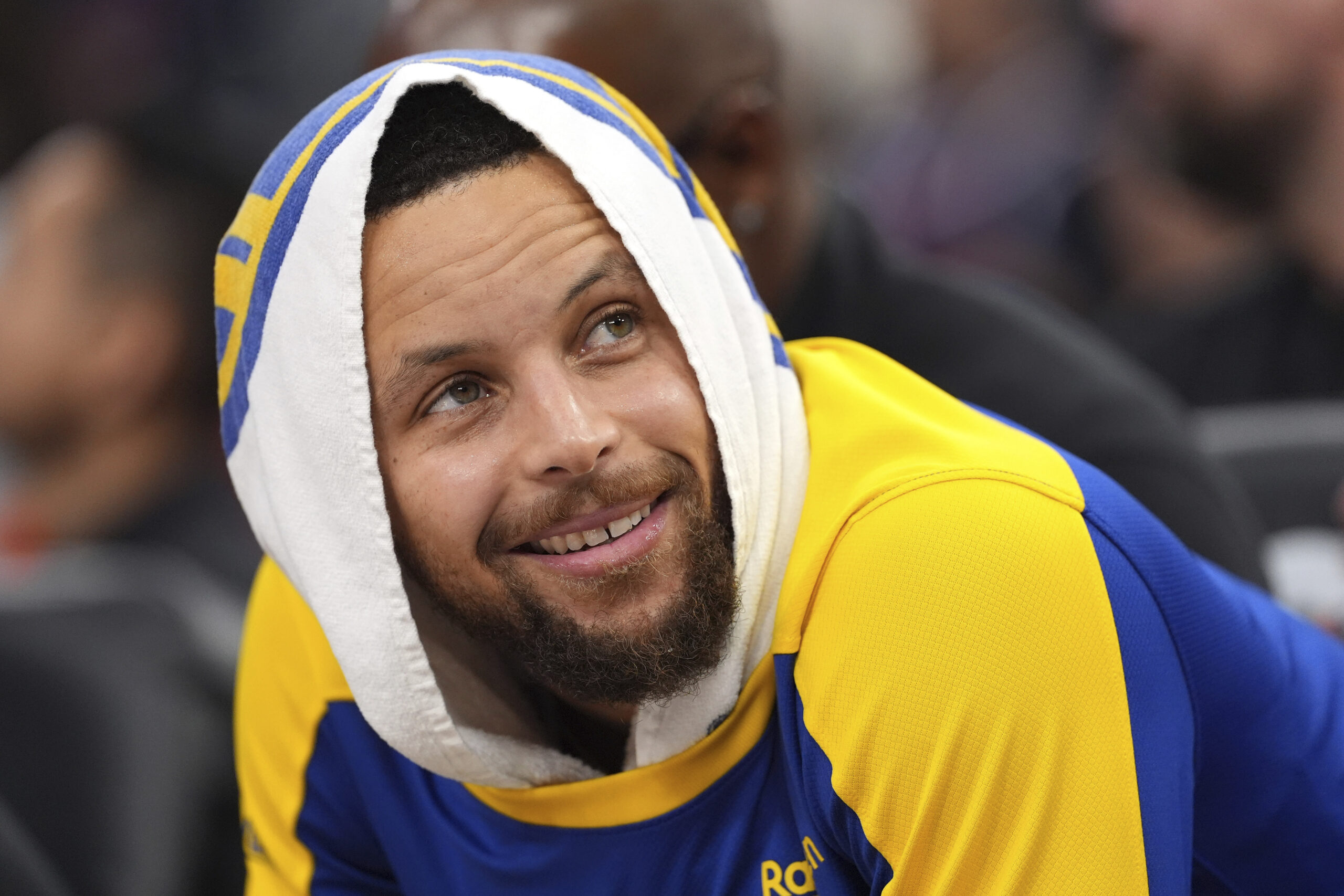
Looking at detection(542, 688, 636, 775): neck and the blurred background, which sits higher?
the blurred background

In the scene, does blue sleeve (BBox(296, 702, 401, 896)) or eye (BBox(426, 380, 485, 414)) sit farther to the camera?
blue sleeve (BBox(296, 702, 401, 896))

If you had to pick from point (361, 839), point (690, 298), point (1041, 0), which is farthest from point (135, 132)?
point (1041, 0)

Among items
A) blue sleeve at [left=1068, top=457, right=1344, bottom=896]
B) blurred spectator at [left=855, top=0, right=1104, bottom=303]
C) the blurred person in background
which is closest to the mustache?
blue sleeve at [left=1068, top=457, right=1344, bottom=896]

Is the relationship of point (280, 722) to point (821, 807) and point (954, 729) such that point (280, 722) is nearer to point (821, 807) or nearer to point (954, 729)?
point (821, 807)

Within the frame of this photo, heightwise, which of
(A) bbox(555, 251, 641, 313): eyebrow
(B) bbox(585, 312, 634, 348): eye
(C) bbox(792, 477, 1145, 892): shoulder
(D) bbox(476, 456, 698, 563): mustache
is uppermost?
(A) bbox(555, 251, 641, 313): eyebrow

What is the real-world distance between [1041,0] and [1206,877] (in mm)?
3473

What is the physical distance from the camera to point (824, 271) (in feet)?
6.85

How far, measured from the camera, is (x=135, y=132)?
10.2 ft

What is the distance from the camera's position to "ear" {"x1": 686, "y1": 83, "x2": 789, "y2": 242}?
1826 millimetres

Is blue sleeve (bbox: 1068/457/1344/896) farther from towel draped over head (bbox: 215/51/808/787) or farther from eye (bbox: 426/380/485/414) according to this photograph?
eye (bbox: 426/380/485/414)

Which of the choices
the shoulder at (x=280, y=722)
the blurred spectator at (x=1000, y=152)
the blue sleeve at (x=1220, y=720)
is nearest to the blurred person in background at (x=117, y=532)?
the shoulder at (x=280, y=722)

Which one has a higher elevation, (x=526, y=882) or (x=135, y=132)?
(x=135, y=132)

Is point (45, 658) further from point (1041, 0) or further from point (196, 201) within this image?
point (1041, 0)

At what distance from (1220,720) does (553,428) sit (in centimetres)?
58
